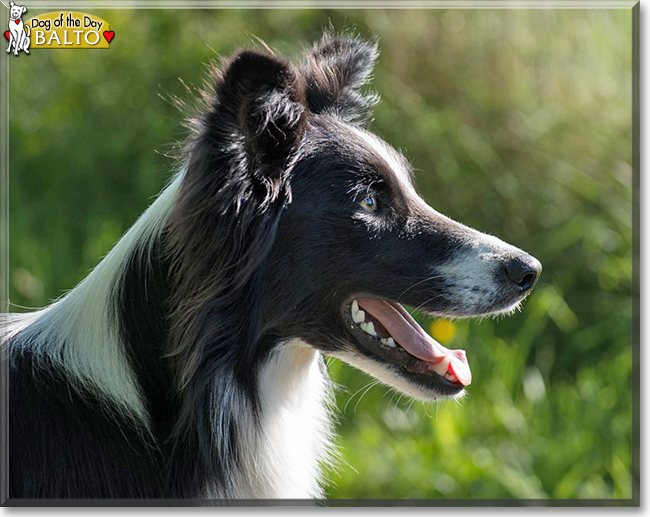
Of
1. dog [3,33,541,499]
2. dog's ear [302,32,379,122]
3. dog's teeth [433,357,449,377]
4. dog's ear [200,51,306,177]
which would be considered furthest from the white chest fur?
dog's ear [302,32,379,122]

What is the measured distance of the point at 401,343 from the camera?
2.66 meters

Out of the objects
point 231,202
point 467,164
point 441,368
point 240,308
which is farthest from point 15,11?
point 467,164

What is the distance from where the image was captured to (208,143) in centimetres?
240

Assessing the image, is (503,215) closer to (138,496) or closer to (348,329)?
(348,329)

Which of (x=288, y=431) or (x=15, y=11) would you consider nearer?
(x=288, y=431)

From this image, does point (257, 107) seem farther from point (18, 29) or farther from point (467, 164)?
point (467, 164)

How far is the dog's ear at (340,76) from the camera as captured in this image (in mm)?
2822

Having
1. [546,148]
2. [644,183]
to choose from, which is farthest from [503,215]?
[644,183]

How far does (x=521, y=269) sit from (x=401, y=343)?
0.43 meters

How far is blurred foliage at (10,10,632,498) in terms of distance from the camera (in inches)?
204

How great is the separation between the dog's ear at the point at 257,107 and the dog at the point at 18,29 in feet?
3.79

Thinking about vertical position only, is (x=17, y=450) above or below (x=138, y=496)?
above

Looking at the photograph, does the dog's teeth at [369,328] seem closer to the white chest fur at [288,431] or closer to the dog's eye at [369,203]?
the white chest fur at [288,431]

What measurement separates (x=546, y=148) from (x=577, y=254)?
2.53 feet
